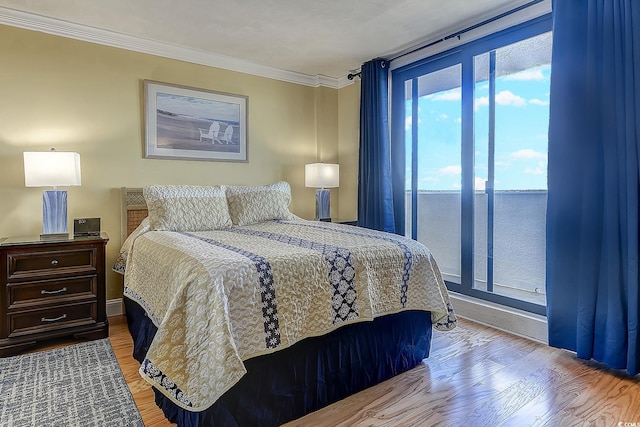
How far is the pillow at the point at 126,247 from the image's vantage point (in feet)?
9.12

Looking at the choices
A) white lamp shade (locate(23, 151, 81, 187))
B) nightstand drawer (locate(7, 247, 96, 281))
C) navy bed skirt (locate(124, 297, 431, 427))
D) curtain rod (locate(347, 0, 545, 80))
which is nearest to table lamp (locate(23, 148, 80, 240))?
white lamp shade (locate(23, 151, 81, 187))

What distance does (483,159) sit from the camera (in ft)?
10.0

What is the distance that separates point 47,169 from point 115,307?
1.32m

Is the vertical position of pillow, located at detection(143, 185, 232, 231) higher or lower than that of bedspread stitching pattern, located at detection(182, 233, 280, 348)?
higher

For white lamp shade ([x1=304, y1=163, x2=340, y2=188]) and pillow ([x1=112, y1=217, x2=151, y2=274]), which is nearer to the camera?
pillow ([x1=112, y1=217, x2=151, y2=274])

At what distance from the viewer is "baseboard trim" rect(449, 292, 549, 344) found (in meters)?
2.61

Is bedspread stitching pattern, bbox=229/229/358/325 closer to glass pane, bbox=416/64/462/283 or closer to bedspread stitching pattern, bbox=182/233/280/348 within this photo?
bedspread stitching pattern, bbox=182/233/280/348

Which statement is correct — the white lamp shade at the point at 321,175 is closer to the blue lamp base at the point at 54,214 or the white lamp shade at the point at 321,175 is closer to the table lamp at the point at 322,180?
the table lamp at the point at 322,180

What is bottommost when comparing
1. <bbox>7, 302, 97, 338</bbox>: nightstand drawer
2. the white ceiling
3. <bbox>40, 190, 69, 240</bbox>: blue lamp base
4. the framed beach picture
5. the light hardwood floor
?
the light hardwood floor

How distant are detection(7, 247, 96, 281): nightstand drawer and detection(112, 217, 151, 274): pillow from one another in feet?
0.89

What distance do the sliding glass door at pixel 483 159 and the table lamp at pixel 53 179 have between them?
294 cm

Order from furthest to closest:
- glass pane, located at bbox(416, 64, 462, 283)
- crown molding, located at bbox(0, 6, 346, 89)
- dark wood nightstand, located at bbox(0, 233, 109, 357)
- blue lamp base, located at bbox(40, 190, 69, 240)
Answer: glass pane, located at bbox(416, 64, 462, 283) → crown molding, located at bbox(0, 6, 346, 89) → blue lamp base, located at bbox(40, 190, 69, 240) → dark wood nightstand, located at bbox(0, 233, 109, 357)

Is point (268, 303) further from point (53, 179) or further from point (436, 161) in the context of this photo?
point (436, 161)

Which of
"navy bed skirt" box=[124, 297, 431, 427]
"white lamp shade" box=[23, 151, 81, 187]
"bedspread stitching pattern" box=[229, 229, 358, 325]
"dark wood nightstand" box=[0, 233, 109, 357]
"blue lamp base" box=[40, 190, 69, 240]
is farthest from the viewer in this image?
"blue lamp base" box=[40, 190, 69, 240]
